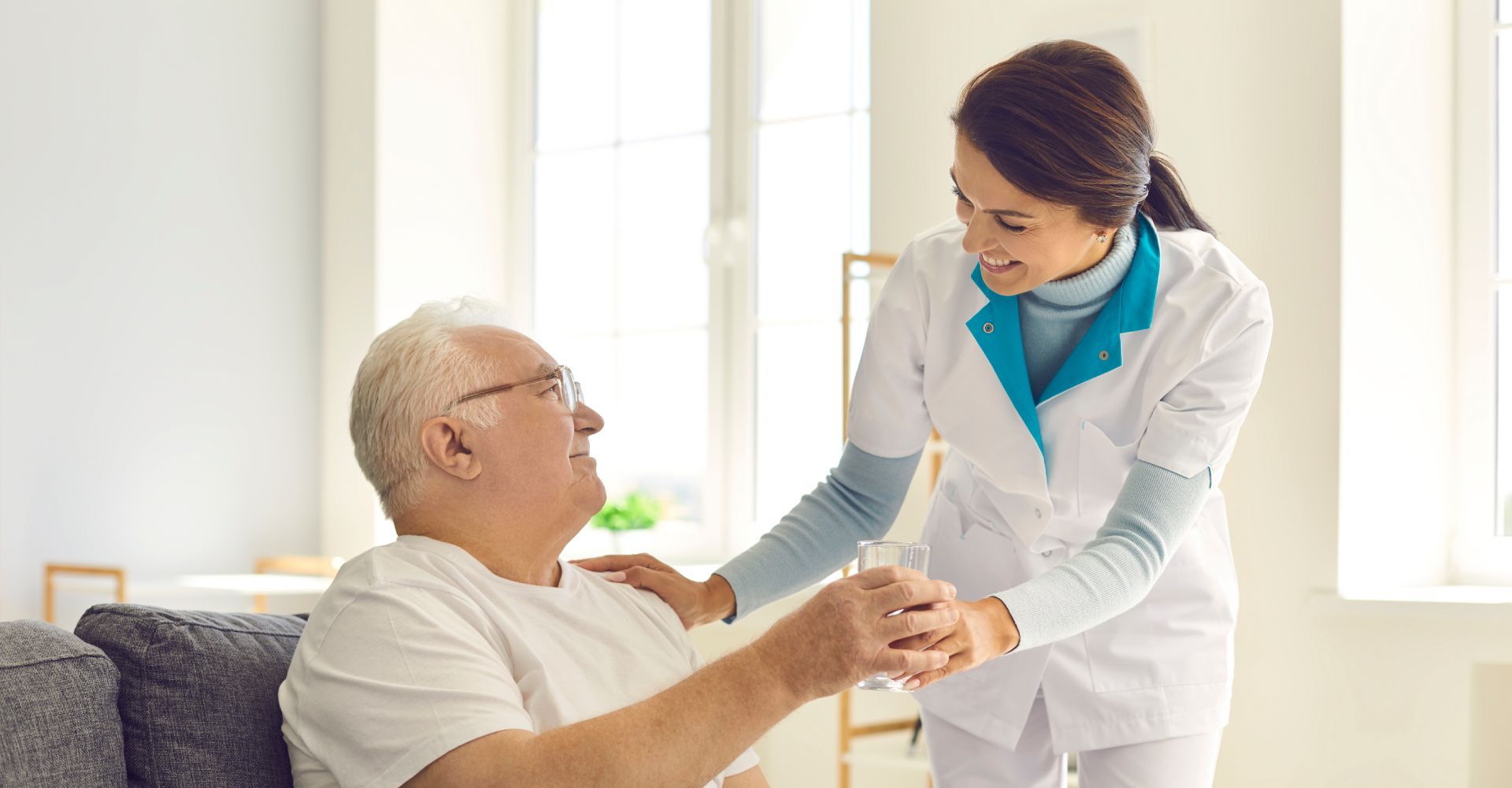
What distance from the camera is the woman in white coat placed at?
154cm

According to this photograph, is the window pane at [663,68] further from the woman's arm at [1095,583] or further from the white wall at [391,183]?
the woman's arm at [1095,583]

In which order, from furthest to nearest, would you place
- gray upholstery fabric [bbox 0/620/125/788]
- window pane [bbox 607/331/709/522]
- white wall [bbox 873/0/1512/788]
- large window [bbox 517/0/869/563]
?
1. window pane [bbox 607/331/709/522]
2. large window [bbox 517/0/869/563]
3. white wall [bbox 873/0/1512/788]
4. gray upholstery fabric [bbox 0/620/125/788]

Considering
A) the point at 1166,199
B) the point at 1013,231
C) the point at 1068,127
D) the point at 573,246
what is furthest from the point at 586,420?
the point at 573,246

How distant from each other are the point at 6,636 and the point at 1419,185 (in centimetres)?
296

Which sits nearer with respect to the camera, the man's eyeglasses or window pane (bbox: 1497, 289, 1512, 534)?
the man's eyeglasses

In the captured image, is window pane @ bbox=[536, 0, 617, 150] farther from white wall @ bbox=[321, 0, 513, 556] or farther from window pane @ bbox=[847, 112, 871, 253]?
window pane @ bbox=[847, 112, 871, 253]

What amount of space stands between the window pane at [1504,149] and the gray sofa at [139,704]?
2902 millimetres

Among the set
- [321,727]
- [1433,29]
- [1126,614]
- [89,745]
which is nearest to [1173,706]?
[1126,614]

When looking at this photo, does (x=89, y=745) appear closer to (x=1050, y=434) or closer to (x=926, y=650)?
(x=926, y=650)

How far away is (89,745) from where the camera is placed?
A: 4.20ft

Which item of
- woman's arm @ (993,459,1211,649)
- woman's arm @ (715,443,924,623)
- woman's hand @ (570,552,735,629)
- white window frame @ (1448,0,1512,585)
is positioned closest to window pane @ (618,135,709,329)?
white window frame @ (1448,0,1512,585)

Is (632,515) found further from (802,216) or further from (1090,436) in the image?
(1090,436)

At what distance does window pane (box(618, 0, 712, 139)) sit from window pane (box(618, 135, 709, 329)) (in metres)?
0.07

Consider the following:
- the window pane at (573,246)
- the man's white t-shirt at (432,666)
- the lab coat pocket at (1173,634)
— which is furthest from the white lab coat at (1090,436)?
the window pane at (573,246)
